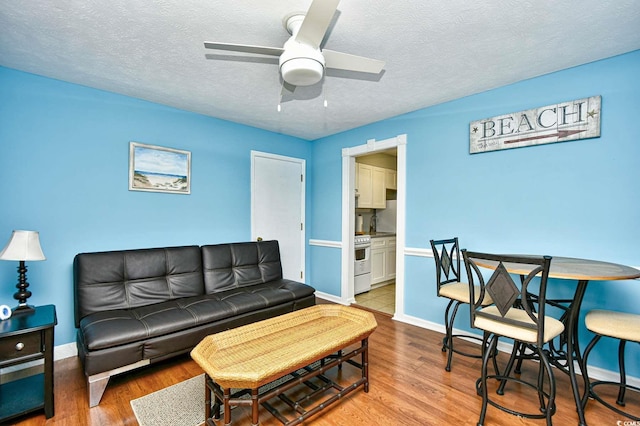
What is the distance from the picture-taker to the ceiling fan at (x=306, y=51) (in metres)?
1.43

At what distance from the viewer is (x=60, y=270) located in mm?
2523

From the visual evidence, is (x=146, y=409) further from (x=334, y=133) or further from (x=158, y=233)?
(x=334, y=133)

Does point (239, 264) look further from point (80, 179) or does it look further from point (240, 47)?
point (240, 47)

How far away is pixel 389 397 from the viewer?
198 centimetres

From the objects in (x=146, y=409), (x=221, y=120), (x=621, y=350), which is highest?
(x=221, y=120)

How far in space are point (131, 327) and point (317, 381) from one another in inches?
55.9

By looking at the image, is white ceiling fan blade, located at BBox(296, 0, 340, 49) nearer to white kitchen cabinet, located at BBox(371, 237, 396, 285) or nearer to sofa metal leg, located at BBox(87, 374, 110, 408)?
sofa metal leg, located at BBox(87, 374, 110, 408)

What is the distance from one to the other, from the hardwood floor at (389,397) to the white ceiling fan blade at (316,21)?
2222 mm

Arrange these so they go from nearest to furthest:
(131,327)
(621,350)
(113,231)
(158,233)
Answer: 1. (621,350)
2. (131,327)
3. (113,231)
4. (158,233)

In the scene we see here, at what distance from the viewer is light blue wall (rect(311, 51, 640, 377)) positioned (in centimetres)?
213

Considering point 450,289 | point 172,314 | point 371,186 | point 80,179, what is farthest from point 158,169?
point 371,186

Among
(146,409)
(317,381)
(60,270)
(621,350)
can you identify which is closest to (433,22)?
(621,350)

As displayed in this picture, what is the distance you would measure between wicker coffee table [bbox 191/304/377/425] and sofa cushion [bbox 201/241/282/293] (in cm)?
125

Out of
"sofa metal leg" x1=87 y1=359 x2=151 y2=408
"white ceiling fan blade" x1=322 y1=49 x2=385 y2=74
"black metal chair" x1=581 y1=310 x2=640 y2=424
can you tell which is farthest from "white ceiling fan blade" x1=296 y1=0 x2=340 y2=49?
"sofa metal leg" x1=87 y1=359 x2=151 y2=408
